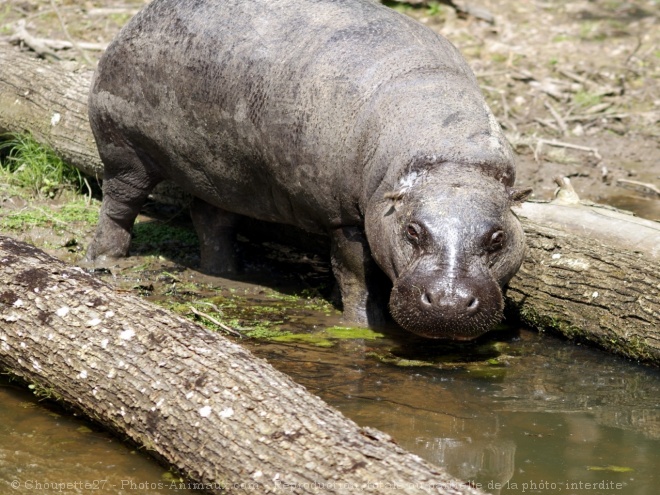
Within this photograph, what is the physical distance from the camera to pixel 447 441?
5.23m

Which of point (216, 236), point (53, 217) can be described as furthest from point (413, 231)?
point (53, 217)

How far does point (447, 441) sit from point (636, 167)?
5.90 meters

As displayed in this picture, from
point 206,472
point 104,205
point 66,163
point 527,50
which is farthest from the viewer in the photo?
point 527,50

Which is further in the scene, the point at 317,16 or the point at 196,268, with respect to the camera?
the point at 196,268

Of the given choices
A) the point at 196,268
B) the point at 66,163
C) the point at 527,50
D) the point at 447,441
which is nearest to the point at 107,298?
the point at 447,441

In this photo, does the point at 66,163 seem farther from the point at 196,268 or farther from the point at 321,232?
the point at 321,232

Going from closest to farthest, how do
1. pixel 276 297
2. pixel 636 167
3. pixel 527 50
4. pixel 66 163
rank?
pixel 276 297 < pixel 66 163 < pixel 636 167 < pixel 527 50

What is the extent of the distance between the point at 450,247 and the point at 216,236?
9.85ft

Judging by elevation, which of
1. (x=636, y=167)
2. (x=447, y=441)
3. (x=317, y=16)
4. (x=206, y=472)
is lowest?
(x=636, y=167)

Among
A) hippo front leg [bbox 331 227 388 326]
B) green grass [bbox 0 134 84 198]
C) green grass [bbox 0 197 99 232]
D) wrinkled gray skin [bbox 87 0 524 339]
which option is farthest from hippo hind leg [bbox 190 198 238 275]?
green grass [bbox 0 134 84 198]

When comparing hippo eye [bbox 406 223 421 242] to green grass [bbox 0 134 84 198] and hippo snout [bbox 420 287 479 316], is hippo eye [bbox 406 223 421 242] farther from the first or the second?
green grass [bbox 0 134 84 198]

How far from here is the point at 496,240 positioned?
19.3 feet

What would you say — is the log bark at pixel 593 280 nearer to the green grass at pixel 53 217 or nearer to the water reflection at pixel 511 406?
the water reflection at pixel 511 406

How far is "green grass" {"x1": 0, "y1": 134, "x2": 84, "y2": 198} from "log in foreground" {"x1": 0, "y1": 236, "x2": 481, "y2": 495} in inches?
137
